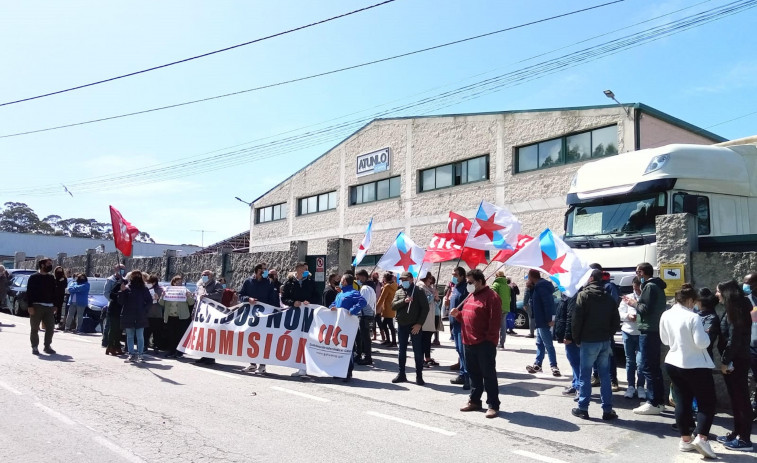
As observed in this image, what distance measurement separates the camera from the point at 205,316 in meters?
11.2

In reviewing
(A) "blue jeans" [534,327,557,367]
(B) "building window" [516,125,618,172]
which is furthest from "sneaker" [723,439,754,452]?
(B) "building window" [516,125,618,172]

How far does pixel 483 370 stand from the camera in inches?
296

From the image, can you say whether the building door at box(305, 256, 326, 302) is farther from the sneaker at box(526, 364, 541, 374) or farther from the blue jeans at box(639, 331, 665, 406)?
the blue jeans at box(639, 331, 665, 406)

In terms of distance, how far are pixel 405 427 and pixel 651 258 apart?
18.9ft

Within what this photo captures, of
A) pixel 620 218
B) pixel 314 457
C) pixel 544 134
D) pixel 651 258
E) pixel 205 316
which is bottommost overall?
pixel 314 457

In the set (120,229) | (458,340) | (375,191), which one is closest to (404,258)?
(458,340)

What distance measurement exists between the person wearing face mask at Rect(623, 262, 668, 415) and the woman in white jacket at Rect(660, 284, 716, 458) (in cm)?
141

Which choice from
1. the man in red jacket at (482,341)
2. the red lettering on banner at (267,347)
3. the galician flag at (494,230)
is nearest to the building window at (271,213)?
the red lettering on banner at (267,347)

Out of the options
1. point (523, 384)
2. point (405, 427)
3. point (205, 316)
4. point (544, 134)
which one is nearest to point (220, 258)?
point (205, 316)

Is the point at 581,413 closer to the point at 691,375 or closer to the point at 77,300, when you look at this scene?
the point at 691,375

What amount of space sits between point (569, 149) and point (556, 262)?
14.2 meters

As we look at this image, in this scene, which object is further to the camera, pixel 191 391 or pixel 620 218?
pixel 620 218

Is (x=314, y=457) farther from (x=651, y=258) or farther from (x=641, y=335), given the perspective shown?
(x=651, y=258)

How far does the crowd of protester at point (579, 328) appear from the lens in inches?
242
